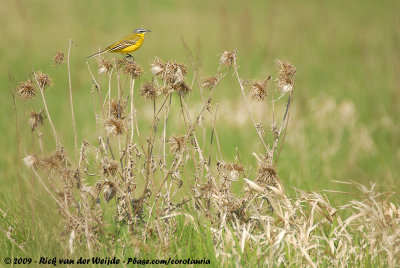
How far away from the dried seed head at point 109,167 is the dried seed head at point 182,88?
512mm

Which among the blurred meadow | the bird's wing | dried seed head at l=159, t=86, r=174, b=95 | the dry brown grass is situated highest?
the bird's wing

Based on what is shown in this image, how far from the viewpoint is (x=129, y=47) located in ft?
12.1

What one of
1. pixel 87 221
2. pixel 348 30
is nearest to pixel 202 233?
pixel 87 221

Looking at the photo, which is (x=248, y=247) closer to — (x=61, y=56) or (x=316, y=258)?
(x=316, y=258)

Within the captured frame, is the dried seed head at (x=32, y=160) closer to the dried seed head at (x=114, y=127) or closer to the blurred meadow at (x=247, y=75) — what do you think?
the blurred meadow at (x=247, y=75)

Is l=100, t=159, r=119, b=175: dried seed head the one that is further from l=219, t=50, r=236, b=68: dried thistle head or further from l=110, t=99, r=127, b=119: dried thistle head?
l=219, t=50, r=236, b=68: dried thistle head

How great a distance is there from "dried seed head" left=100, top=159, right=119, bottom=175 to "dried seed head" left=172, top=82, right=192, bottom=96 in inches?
20.1

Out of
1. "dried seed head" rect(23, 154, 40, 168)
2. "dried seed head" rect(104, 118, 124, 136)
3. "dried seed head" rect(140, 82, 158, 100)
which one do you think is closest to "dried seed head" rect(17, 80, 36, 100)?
"dried seed head" rect(23, 154, 40, 168)

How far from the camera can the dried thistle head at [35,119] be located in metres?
2.89

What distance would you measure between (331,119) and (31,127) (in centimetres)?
522

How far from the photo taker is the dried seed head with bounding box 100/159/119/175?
9.32 ft

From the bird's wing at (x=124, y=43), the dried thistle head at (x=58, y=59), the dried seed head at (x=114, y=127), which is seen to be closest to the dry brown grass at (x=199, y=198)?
the dried seed head at (x=114, y=127)

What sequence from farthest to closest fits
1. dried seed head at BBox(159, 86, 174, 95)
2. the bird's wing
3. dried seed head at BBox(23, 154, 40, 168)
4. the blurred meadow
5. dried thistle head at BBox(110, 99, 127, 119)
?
the blurred meadow → the bird's wing → dried thistle head at BBox(110, 99, 127, 119) → dried seed head at BBox(159, 86, 174, 95) → dried seed head at BBox(23, 154, 40, 168)

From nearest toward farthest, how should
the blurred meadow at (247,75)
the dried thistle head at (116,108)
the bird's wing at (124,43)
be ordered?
the dried thistle head at (116,108) → the bird's wing at (124,43) → the blurred meadow at (247,75)
